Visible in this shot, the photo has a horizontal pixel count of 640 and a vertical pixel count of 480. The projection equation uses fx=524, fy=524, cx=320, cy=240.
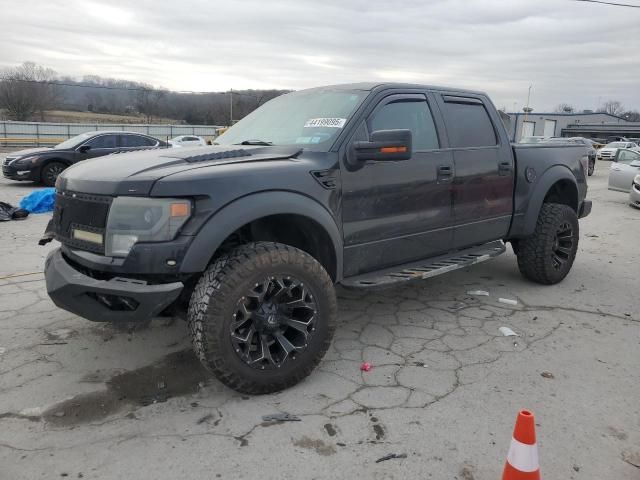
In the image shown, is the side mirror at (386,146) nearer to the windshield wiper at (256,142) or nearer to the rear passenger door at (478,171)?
the windshield wiper at (256,142)

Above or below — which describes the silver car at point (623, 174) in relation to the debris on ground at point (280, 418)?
above

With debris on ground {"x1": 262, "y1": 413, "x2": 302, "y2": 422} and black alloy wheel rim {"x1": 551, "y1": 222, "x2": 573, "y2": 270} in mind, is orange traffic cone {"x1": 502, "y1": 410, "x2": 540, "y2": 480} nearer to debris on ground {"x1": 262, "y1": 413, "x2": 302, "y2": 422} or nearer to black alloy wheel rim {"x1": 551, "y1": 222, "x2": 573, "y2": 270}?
debris on ground {"x1": 262, "y1": 413, "x2": 302, "y2": 422}

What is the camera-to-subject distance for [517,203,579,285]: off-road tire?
5.23 metres

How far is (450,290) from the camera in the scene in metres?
5.34

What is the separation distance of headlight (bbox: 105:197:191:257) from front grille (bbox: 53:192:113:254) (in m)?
0.11

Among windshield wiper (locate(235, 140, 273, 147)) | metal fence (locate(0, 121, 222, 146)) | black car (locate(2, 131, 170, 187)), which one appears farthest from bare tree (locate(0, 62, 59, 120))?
windshield wiper (locate(235, 140, 273, 147))

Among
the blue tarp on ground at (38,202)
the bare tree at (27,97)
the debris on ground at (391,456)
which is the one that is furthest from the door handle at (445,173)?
the bare tree at (27,97)

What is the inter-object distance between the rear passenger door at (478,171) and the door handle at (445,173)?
8 centimetres

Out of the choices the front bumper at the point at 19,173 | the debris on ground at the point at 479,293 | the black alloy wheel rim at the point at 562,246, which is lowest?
the debris on ground at the point at 479,293

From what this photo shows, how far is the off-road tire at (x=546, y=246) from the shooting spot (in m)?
5.23

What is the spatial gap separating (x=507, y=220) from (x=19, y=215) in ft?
25.2

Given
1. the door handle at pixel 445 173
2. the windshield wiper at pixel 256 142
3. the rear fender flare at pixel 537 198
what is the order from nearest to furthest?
the windshield wiper at pixel 256 142
the door handle at pixel 445 173
the rear fender flare at pixel 537 198

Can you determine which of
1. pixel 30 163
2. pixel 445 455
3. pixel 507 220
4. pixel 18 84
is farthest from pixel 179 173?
pixel 18 84

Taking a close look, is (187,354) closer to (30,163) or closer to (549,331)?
(549,331)
